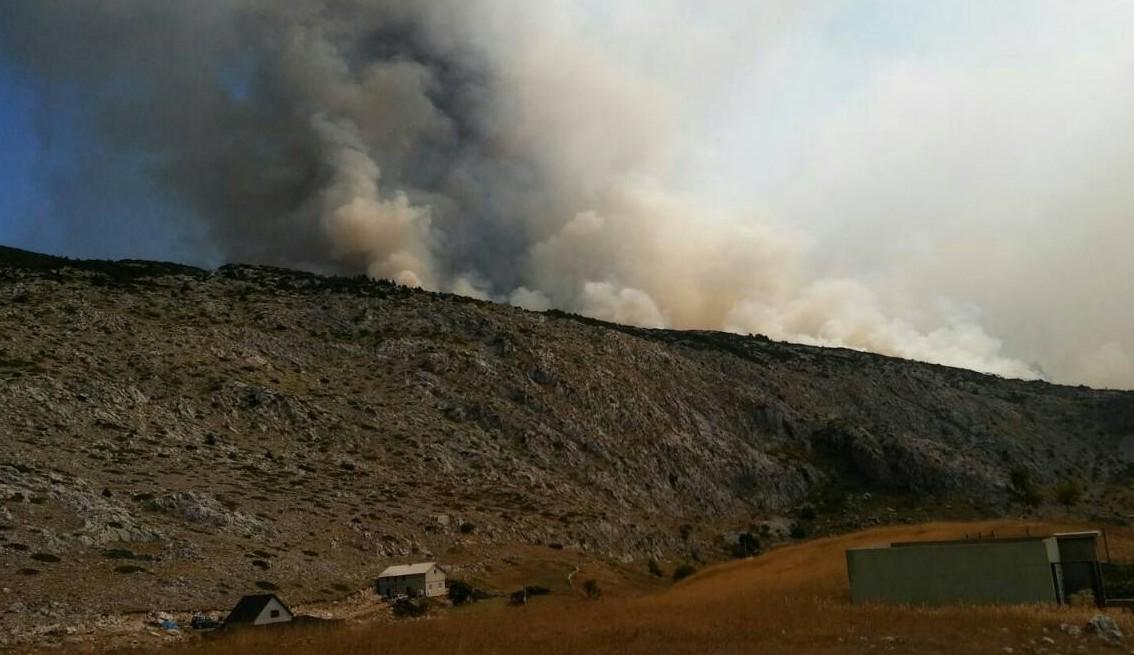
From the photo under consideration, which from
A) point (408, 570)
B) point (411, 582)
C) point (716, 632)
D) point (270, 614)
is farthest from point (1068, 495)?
point (270, 614)

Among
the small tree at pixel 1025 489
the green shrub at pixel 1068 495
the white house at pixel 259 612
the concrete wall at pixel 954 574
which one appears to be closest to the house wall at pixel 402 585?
the white house at pixel 259 612

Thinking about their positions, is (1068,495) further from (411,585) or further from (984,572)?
(411,585)

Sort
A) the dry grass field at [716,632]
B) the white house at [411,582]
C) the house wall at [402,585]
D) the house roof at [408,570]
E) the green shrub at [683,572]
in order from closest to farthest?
the dry grass field at [716,632] → the house wall at [402,585] → the white house at [411,582] → the house roof at [408,570] → the green shrub at [683,572]

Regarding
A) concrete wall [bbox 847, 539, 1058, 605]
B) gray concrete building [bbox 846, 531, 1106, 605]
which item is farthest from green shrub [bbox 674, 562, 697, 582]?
gray concrete building [bbox 846, 531, 1106, 605]

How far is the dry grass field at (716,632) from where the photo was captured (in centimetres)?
2458

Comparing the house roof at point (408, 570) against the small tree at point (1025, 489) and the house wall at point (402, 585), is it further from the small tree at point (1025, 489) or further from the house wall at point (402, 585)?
the small tree at point (1025, 489)

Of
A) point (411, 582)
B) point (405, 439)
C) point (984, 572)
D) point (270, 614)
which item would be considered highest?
point (405, 439)

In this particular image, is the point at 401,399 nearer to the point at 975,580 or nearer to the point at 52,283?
the point at 52,283

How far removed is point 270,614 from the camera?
1485 inches

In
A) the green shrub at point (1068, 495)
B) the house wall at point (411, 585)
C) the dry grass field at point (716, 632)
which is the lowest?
the dry grass field at point (716, 632)

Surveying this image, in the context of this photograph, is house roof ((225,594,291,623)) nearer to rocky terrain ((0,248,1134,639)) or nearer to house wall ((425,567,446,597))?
rocky terrain ((0,248,1134,639))

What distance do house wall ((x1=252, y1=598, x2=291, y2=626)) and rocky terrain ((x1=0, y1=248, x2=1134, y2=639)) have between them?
20.2ft

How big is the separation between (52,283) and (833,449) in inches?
3960

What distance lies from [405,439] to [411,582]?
29743 millimetres
